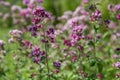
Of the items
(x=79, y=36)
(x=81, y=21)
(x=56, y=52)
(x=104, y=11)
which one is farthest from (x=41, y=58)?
(x=104, y=11)

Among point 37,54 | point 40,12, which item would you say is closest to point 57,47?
point 37,54

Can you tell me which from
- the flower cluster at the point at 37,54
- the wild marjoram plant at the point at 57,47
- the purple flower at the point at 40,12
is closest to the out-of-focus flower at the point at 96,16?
the wild marjoram plant at the point at 57,47

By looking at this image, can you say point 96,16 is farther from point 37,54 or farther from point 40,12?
point 37,54

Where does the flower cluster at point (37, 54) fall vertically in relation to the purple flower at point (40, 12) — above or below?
below

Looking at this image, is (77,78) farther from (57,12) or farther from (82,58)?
(57,12)

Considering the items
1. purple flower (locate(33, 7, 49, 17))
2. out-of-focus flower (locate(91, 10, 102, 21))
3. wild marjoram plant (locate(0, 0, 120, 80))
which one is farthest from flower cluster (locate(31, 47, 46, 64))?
out-of-focus flower (locate(91, 10, 102, 21))

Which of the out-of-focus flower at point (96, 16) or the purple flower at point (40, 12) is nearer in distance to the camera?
the purple flower at point (40, 12)

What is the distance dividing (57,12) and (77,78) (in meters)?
9.78

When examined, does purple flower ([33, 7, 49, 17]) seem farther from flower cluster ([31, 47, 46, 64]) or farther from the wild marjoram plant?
flower cluster ([31, 47, 46, 64])

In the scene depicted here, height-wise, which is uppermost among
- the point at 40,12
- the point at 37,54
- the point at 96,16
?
the point at 40,12

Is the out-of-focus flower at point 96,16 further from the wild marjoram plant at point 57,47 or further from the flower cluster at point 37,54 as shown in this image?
the flower cluster at point 37,54

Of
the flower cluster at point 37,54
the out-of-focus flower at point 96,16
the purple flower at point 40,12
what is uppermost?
the purple flower at point 40,12

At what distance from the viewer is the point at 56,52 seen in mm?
6723

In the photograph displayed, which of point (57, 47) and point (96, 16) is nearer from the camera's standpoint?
point (96, 16)
